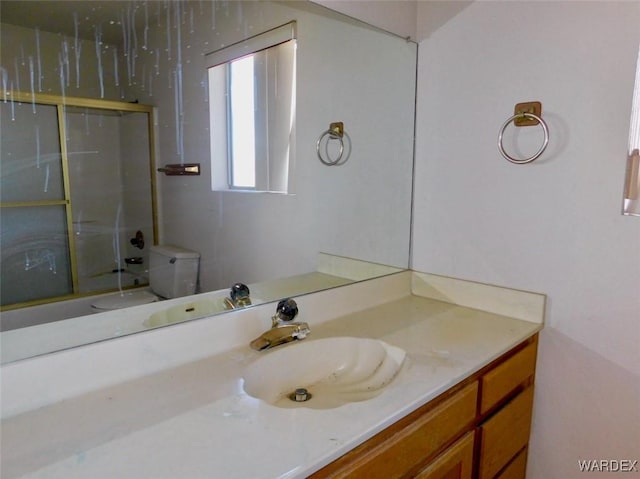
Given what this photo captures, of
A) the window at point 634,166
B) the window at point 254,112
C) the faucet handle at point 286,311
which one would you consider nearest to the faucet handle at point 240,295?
the faucet handle at point 286,311

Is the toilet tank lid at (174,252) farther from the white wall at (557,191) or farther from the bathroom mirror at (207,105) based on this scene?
the white wall at (557,191)

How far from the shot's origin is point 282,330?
3.60 ft

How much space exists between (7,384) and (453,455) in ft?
3.15

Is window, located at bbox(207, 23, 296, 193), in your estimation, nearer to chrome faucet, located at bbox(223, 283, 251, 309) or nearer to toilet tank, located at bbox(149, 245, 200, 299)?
toilet tank, located at bbox(149, 245, 200, 299)

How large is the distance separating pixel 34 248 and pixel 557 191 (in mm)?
1592

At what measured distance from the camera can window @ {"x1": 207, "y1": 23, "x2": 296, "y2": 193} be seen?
1420mm

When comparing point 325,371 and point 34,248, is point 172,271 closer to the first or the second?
point 34,248

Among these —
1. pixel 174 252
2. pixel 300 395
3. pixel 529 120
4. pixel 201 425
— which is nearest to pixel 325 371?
pixel 300 395

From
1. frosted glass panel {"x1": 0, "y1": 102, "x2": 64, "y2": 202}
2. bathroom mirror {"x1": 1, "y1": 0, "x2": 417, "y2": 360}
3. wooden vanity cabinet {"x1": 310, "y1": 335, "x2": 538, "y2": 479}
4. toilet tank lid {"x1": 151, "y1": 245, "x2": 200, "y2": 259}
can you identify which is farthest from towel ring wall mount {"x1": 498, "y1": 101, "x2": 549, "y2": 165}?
frosted glass panel {"x1": 0, "y1": 102, "x2": 64, "y2": 202}

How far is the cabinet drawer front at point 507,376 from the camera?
3.51 ft

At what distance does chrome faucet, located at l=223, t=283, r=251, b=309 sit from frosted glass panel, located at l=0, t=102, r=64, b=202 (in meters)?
0.56

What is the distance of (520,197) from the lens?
132cm

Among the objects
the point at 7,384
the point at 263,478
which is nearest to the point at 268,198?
the point at 7,384

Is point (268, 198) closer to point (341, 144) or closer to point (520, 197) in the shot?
point (341, 144)
